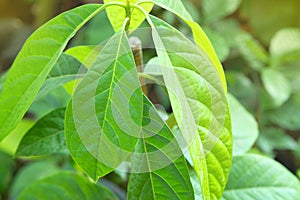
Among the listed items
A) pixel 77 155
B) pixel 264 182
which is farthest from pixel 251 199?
pixel 77 155

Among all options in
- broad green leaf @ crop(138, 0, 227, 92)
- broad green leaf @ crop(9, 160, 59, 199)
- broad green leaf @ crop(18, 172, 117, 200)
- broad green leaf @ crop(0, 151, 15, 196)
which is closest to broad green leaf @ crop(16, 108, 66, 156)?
broad green leaf @ crop(18, 172, 117, 200)

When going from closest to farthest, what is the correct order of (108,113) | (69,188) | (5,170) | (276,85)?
(108,113) → (69,188) → (276,85) → (5,170)

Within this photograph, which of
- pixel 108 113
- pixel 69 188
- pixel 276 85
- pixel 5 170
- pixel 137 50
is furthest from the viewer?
pixel 5 170

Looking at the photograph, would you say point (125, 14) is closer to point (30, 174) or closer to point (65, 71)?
point (65, 71)

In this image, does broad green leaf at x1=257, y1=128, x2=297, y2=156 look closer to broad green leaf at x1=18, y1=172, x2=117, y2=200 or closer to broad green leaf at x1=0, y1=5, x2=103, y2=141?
broad green leaf at x1=18, y1=172, x2=117, y2=200

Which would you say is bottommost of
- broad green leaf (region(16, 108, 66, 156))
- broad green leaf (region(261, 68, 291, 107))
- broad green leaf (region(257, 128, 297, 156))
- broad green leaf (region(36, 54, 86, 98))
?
broad green leaf (region(257, 128, 297, 156))

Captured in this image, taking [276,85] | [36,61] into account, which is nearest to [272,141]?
[276,85]
